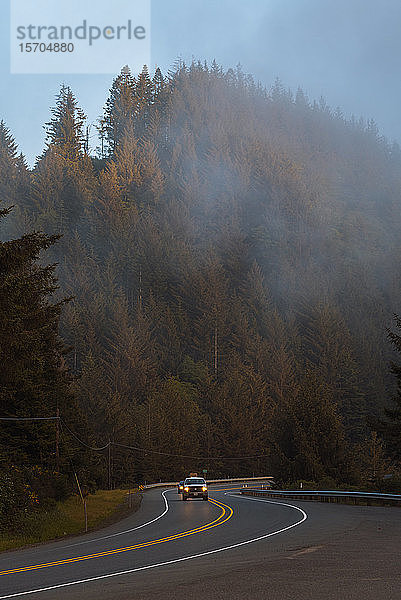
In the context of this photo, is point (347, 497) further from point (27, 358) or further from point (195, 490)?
point (27, 358)

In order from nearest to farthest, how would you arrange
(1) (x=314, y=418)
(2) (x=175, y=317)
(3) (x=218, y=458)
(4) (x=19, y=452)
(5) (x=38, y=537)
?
(5) (x=38, y=537) < (4) (x=19, y=452) < (1) (x=314, y=418) < (3) (x=218, y=458) < (2) (x=175, y=317)

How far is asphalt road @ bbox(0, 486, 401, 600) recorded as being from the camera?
41.8ft

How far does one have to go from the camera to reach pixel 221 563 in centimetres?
1633

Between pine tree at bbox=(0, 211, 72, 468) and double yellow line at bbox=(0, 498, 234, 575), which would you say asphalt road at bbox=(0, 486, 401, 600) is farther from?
pine tree at bbox=(0, 211, 72, 468)

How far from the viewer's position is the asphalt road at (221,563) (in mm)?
12727

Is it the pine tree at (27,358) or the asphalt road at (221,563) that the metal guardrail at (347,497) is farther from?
the pine tree at (27,358)

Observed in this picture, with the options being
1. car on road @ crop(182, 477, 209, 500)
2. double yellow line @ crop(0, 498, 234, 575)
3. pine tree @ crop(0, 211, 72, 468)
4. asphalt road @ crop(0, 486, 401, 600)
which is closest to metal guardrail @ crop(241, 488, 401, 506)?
car on road @ crop(182, 477, 209, 500)

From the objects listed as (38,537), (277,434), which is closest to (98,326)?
(277,434)

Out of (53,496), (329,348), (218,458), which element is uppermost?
(329,348)

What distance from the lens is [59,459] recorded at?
169 feet

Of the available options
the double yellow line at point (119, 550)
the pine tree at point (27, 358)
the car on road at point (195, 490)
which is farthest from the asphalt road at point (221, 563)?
the car on road at point (195, 490)

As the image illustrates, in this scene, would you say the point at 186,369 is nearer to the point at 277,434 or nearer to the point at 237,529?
the point at 277,434

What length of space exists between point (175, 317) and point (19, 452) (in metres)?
136

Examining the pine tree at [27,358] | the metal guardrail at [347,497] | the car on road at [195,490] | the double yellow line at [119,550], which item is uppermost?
the pine tree at [27,358]
